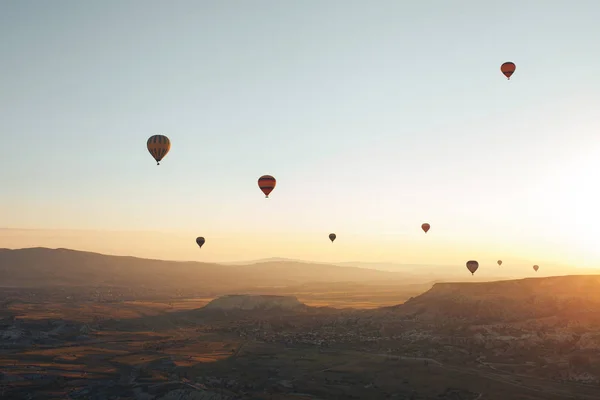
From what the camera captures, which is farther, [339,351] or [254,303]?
[254,303]

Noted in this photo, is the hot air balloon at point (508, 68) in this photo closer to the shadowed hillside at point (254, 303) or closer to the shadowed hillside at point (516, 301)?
the shadowed hillside at point (516, 301)

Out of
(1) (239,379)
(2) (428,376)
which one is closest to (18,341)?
(1) (239,379)

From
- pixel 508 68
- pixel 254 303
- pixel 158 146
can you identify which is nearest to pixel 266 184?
pixel 158 146

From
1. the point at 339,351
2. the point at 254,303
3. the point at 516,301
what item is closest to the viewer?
the point at 339,351

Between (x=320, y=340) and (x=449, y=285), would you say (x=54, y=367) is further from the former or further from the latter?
(x=449, y=285)

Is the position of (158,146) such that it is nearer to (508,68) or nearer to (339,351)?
(339,351)

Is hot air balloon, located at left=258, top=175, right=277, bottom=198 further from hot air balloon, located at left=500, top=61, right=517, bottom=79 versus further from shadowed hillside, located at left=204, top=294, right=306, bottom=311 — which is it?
shadowed hillside, located at left=204, top=294, right=306, bottom=311
